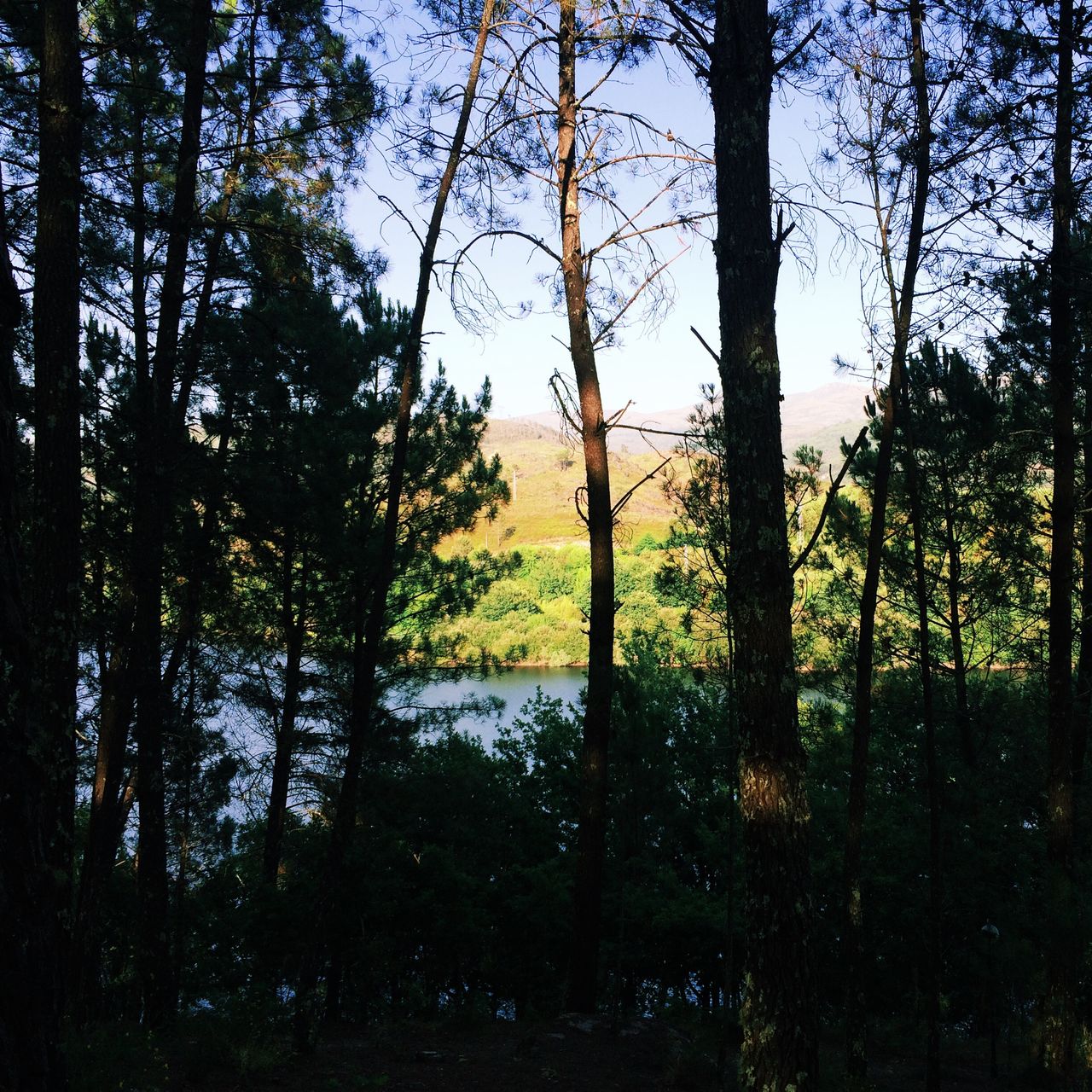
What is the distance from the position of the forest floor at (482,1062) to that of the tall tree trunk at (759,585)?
3119 millimetres

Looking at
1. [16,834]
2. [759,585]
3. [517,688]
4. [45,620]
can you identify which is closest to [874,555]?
[759,585]

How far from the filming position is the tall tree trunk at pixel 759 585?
11.5ft

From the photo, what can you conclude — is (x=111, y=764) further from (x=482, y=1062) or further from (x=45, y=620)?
(x=482, y=1062)

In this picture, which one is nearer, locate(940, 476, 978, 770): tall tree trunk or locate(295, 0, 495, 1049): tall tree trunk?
locate(295, 0, 495, 1049): tall tree trunk

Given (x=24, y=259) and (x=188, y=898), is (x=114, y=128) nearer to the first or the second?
(x=24, y=259)

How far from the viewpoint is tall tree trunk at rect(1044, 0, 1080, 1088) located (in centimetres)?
739

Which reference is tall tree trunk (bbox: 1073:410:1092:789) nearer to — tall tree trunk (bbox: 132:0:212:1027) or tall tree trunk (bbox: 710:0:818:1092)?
tall tree trunk (bbox: 710:0:818:1092)

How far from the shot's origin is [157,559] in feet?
21.5

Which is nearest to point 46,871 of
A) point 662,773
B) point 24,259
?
point 24,259

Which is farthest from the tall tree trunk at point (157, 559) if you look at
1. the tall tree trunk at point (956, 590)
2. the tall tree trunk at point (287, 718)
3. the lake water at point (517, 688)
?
the lake water at point (517, 688)

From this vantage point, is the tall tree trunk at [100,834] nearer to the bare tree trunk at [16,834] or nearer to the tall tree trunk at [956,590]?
the bare tree trunk at [16,834]

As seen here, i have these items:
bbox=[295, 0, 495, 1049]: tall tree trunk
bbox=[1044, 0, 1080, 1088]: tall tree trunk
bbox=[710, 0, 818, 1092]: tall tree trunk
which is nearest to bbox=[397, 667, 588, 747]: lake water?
bbox=[1044, 0, 1080, 1088]: tall tree trunk

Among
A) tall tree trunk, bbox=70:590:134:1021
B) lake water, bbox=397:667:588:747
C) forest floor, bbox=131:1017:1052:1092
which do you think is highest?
lake water, bbox=397:667:588:747

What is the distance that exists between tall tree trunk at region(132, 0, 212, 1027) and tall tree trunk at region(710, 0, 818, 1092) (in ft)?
13.9
